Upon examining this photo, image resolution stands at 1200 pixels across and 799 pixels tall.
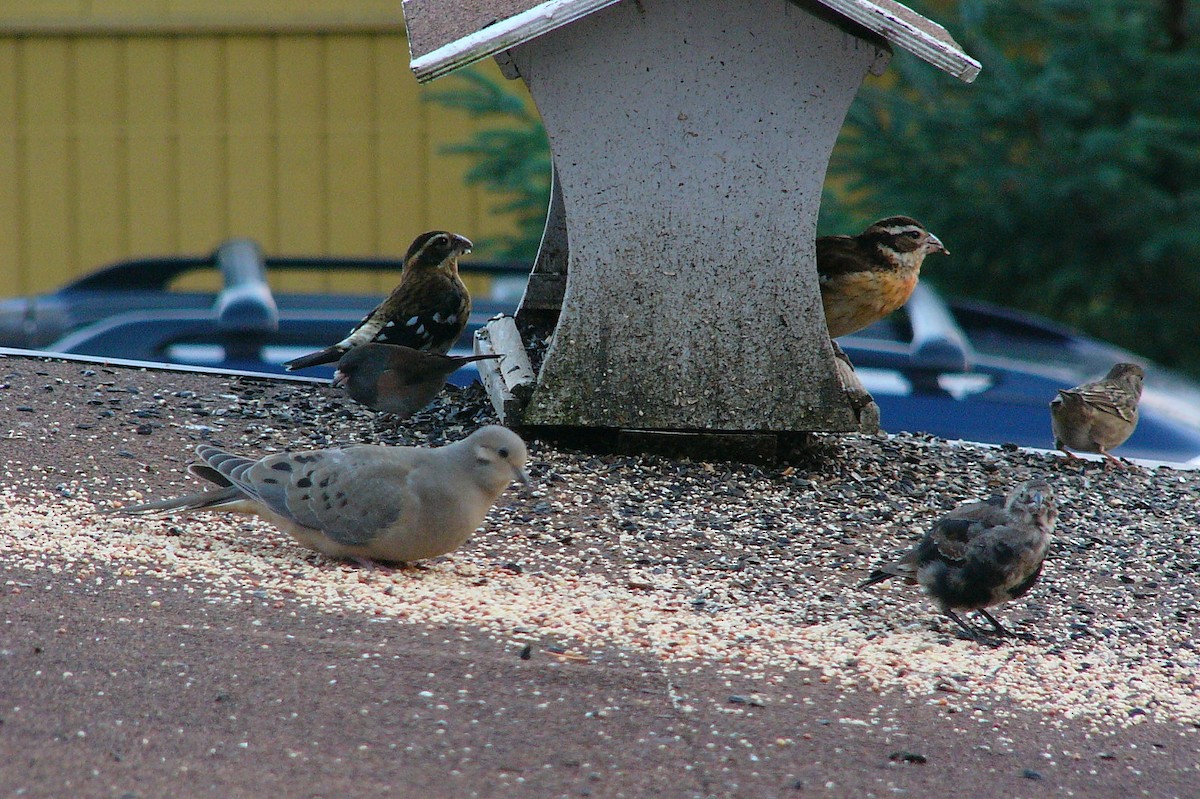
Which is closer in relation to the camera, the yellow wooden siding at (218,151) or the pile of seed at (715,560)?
the pile of seed at (715,560)

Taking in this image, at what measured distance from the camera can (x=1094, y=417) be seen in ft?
22.4

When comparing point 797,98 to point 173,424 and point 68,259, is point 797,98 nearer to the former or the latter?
point 173,424

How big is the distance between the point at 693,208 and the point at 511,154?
5.46 metres

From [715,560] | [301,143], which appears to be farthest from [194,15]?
[715,560]

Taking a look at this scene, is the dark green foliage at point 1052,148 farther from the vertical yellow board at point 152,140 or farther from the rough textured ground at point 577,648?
the vertical yellow board at point 152,140

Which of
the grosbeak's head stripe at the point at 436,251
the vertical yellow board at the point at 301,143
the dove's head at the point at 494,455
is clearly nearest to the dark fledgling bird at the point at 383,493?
the dove's head at the point at 494,455

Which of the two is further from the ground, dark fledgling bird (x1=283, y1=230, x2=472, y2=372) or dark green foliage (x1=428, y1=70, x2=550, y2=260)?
dark green foliage (x1=428, y1=70, x2=550, y2=260)

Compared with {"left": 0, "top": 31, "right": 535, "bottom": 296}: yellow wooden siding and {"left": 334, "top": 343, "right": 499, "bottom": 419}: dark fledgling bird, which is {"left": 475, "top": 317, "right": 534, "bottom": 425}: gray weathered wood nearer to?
{"left": 334, "top": 343, "right": 499, "bottom": 419}: dark fledgling bird

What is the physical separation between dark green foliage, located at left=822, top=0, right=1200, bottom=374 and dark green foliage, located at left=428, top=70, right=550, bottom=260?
2.01 metres

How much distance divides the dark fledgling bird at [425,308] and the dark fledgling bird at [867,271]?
1.66 m

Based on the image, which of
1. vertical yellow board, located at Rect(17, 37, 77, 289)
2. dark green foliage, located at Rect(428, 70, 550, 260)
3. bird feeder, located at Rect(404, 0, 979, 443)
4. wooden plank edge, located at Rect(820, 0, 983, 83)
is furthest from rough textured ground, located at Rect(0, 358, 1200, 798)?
vertical yellow board, located at Rect(17, 37, 77, 289)

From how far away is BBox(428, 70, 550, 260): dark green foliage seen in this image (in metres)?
10.7

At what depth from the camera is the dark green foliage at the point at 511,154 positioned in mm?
10734

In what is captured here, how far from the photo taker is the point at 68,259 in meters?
14.7
